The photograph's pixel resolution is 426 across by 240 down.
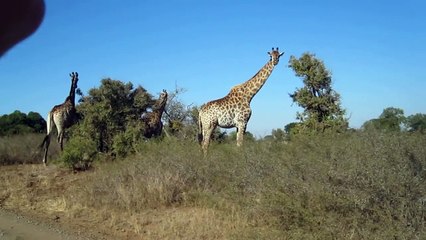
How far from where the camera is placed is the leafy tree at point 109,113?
16.0m

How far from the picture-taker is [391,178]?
617cm

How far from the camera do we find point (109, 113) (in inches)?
634

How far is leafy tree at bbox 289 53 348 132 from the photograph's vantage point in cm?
1418

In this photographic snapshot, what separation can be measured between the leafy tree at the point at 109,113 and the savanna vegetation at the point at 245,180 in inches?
1.4

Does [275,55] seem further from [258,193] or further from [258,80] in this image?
[258,193]

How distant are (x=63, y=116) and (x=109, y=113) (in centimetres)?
238

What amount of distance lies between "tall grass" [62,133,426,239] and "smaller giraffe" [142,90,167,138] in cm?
486

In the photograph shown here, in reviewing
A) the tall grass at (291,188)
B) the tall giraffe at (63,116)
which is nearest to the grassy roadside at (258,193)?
the tall grass at (291,188)

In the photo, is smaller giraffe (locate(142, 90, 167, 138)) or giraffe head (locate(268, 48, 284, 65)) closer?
giraffe head (locate(268, 48, 284, 65))

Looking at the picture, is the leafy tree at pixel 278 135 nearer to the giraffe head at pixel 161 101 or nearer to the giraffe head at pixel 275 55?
the giraffe head at pixel 275 55

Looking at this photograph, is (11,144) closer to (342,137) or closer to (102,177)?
(102,177)

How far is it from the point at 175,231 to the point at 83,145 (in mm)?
7688

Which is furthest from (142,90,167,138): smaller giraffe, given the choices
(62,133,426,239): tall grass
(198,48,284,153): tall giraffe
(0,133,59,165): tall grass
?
(0,133,59,165): tall grass

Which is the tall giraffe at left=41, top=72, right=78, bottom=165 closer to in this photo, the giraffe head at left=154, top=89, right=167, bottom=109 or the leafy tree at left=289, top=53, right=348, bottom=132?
the giraffe head at left=154, top=89, right=167, bottom=109
